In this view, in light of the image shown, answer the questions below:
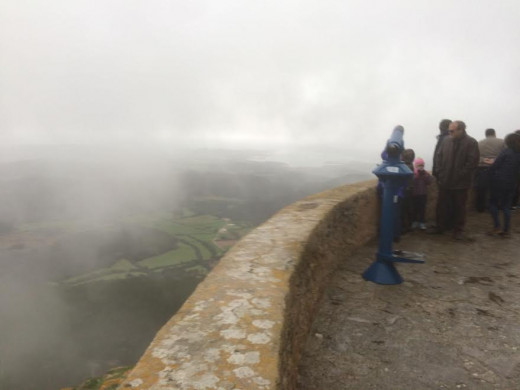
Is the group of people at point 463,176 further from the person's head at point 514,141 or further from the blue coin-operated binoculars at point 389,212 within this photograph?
the blue coin-operated binoculars at point 389,212

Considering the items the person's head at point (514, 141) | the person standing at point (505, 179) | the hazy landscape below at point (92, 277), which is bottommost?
the hazy landscape below at point (92, 277)

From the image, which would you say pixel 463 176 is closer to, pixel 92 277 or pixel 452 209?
pixel 452 209

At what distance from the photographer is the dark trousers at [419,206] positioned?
6.01 meters

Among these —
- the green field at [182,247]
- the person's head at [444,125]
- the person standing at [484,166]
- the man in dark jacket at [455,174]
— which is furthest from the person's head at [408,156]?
the green field at [182,247]

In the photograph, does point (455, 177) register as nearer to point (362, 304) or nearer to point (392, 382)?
point (362, 304)

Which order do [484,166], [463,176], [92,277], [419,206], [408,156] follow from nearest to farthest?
1. [463,176]
2. [408,156]
3. [419,206]
4. [484,166]
5. [92,277]

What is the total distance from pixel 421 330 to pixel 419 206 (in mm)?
3516

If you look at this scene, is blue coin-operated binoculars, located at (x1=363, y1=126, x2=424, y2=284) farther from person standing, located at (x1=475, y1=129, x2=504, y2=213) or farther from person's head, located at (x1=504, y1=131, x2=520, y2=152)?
person standing, located at (x1=475, y1=129, x2=504, y2=213)

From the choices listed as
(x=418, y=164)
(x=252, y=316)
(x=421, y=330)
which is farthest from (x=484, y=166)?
(x=252, y=316)

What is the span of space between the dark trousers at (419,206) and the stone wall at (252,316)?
8.94 feet

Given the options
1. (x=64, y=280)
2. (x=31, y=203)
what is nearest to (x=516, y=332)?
(x=64, y=280)

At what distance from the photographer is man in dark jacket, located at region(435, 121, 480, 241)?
5.25 meters

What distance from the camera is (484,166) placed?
705 centimetres

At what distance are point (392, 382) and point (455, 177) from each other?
13.4 ft
